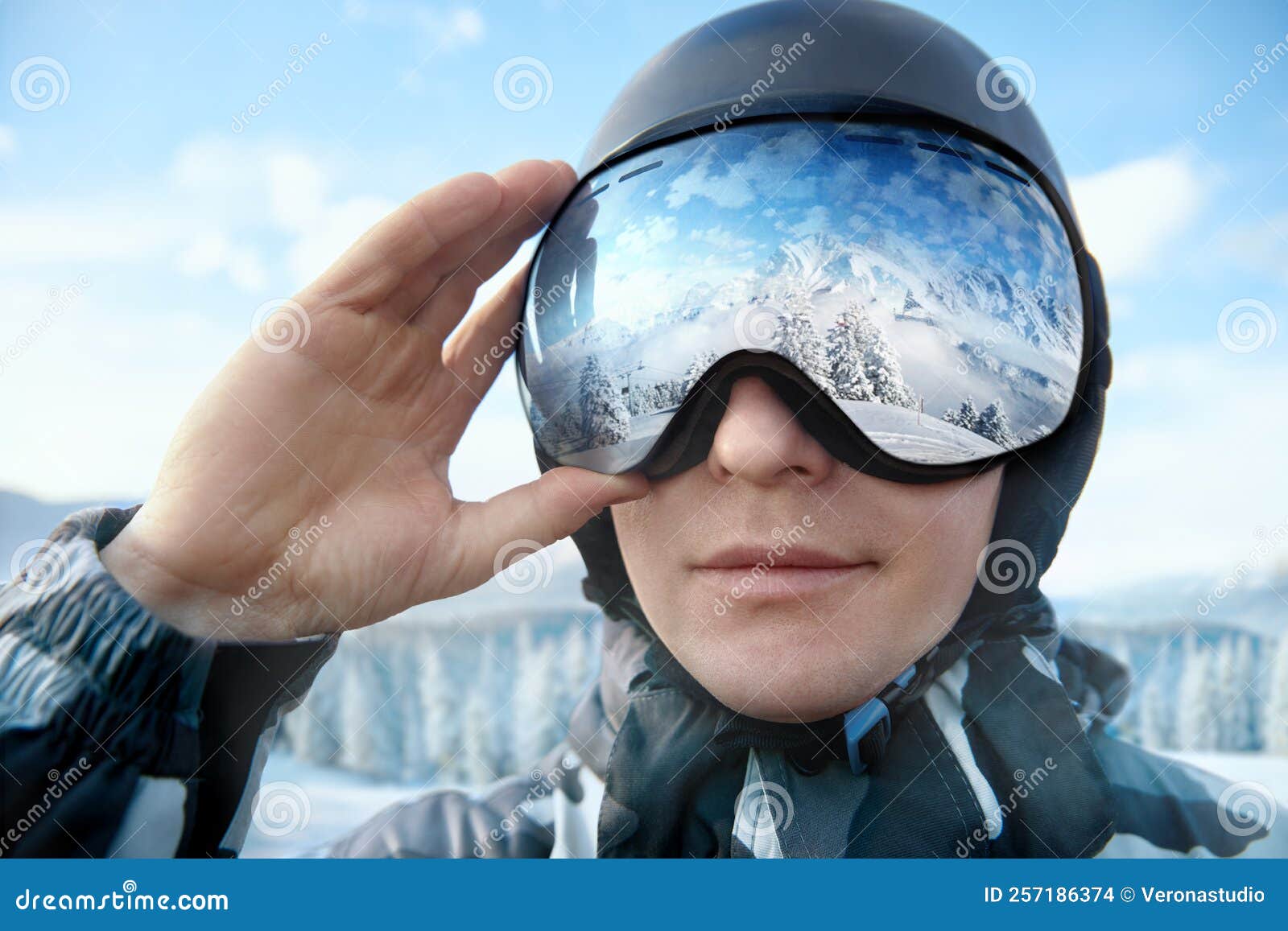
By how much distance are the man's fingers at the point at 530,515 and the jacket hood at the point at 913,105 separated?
0.59 meters

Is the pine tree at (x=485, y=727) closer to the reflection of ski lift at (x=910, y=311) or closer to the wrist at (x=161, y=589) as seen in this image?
the wrist at (x=161, y=589)

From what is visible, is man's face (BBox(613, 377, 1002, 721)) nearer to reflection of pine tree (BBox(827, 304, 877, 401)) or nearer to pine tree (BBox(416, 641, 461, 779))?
reflection of pine tree (BBox(827, 304, 877, 401))

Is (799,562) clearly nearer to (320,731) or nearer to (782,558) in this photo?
(782,558)

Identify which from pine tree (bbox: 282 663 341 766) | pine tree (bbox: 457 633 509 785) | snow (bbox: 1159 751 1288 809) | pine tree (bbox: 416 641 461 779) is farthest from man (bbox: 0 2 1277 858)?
pine tree (bbox: 282 663 341 766)

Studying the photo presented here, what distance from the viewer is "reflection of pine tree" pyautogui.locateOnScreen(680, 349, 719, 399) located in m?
1.27

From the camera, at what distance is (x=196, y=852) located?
1.34 meters

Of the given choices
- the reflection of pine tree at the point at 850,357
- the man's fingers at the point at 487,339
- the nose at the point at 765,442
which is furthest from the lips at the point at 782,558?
the man's fingers at the point at 487,339

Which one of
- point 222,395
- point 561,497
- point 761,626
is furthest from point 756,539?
point 222,395

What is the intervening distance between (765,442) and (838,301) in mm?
238

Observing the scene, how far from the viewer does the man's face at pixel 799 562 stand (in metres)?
1.28

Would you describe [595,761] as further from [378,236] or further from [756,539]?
[378,236]

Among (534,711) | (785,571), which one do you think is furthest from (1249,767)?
(534,711)

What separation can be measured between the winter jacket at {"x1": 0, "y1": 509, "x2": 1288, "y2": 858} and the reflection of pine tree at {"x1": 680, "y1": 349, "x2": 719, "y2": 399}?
1.83ft

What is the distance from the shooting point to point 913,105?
1.34 meters
